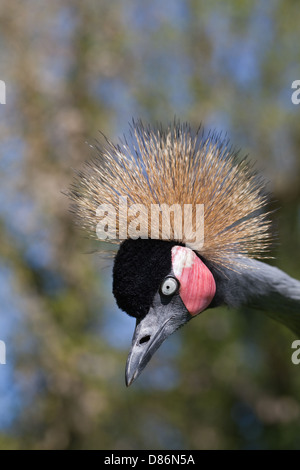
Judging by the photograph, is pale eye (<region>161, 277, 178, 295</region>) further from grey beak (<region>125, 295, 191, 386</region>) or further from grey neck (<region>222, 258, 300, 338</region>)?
grey neck (<region>222, 258, 300, 338</region>)

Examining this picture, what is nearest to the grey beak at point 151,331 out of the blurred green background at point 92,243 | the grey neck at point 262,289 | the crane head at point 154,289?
the crane head at point 154,289

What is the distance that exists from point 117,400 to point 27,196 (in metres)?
1.79

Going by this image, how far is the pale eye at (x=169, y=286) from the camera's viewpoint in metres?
1.38

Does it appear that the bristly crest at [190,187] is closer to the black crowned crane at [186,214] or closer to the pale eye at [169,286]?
the black crowned crane at [186,214]

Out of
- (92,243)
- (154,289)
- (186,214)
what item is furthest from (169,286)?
(92,243)

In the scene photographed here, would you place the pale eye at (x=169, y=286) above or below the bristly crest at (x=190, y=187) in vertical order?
below

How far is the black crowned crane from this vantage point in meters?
1.42

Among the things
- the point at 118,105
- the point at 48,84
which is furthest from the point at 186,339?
the point at 48,84

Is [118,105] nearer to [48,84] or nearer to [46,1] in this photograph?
[48,84]

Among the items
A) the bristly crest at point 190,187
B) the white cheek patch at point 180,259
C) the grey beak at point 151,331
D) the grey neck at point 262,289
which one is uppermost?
the bristly crest at point 190,187

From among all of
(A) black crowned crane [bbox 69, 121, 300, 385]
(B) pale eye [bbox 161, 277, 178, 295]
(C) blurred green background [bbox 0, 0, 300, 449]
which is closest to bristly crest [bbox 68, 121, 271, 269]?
(A) black crowned crane [bbox 69, 121, 300, 385]

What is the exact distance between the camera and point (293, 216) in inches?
181

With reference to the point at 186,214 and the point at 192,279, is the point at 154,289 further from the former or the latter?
the point at 186,214

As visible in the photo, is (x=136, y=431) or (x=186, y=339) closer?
(x=136, y=431)
